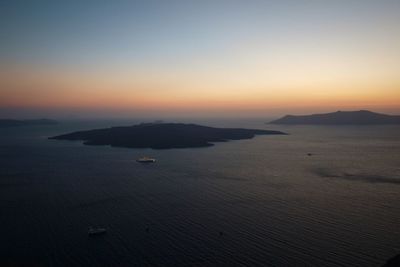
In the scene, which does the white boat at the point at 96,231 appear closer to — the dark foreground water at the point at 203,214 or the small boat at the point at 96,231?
the small boat at the point at 96,231

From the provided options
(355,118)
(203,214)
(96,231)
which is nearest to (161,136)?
(203,214)

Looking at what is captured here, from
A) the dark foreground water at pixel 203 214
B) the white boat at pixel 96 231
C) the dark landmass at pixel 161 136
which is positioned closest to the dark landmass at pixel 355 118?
the dark landmass at pixel 161 136

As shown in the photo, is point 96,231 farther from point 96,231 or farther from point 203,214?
point 203,214

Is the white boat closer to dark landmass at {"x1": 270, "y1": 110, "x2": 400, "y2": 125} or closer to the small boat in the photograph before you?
the small boat

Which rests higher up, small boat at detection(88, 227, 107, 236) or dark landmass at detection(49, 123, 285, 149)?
dark landmass at detection(49, 123, 285, 149)

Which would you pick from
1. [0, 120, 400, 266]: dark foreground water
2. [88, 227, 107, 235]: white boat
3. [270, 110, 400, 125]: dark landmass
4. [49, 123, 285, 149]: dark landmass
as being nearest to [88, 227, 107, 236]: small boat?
[88, 227, 107, 235]: white boat
